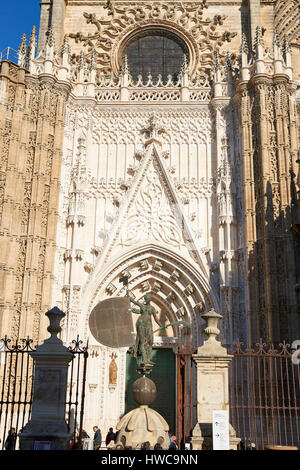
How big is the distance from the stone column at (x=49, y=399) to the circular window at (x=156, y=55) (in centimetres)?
1470

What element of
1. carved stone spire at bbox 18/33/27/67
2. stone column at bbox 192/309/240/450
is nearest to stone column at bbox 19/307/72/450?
stone column at bbox 192/309/240/450

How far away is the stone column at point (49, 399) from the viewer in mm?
8211

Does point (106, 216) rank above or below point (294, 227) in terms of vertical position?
above

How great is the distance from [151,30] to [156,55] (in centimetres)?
106

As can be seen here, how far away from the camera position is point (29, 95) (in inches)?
701

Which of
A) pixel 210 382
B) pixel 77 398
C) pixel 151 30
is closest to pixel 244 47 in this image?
pixel 151 30

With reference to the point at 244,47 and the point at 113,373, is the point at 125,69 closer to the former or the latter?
the point at 244,47

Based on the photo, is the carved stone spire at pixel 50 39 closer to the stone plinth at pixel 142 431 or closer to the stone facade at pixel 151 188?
the stone facade at pixel 151 188

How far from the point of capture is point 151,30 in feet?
69.9

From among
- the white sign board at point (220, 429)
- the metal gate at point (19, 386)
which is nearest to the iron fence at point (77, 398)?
the metal gate at point (19, 386)
